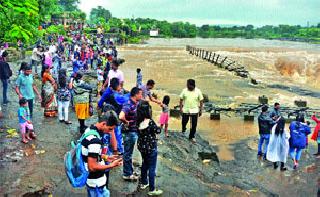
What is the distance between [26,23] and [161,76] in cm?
2461

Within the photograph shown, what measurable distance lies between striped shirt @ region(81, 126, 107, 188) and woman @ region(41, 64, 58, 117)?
233 inches

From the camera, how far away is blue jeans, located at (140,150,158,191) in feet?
19.1

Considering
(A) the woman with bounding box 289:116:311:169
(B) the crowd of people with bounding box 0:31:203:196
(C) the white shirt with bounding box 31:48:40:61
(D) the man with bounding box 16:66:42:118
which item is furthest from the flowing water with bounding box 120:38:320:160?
(C) the white shirt with bounding box 31:48:40:61

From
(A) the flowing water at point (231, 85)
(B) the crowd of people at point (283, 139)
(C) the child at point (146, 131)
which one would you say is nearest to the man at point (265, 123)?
(B) the crowd of people at point (283, 139)

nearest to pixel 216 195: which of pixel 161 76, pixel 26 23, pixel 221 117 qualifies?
pixel 26 23

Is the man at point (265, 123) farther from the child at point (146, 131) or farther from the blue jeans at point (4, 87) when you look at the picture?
the blue jeans at point (4, 87)

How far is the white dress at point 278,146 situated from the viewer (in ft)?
31.1

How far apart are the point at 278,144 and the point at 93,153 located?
6.58 m

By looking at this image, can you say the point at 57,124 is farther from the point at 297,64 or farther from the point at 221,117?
the point at 297,64

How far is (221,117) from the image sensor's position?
16109mm

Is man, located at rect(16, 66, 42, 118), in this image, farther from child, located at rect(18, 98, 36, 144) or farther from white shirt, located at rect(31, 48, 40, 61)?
white shirt, located at rect(31, 48, 40, 61)

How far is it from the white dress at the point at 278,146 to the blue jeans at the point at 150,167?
4570 mm

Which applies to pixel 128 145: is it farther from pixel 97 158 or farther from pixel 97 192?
pixel 97 158

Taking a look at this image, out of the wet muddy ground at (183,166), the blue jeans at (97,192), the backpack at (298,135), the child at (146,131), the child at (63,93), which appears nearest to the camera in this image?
the blue jeans at (97,192)
